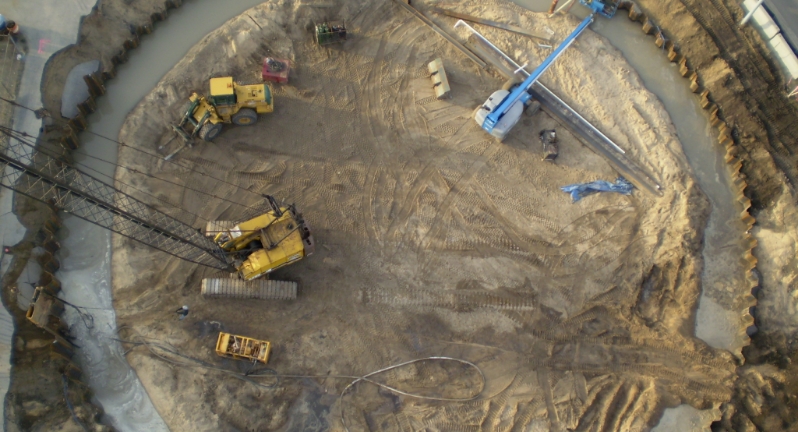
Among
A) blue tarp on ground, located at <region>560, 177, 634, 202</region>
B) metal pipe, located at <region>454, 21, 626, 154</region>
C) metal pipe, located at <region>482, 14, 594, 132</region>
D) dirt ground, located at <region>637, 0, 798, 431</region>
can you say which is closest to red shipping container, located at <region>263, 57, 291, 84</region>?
metal pipe, located at <region>454, 21, 626, 154</region>

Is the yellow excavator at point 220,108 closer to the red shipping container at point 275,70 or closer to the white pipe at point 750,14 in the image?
the red shipping container at point 275,70

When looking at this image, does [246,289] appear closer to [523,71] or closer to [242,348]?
[242,348]

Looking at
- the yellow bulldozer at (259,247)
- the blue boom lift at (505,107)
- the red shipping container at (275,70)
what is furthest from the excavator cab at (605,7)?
the yellow bulldozer at (259,247)

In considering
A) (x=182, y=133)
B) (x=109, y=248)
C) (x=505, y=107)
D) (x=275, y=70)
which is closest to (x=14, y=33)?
(x=182, y=133)

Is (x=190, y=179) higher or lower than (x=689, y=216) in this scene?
lower

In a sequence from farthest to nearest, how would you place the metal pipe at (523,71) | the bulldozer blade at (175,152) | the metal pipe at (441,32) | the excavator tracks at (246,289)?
the metal pipe at (441,32), the metal pipe at (523,71), the bulldozer blade at (175,152), the excavator tracks at (246,289)

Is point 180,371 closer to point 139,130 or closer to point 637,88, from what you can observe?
point 139,130

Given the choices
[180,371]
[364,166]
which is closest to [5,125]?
[180,371]
